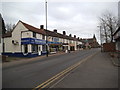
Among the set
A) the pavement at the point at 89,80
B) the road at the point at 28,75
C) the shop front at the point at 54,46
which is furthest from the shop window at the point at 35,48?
the pavement at the point at 89,80

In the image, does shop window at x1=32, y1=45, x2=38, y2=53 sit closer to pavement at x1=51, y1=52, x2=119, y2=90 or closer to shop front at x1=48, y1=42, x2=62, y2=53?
shop front at x1=48, y1=42, x2=62, y2=53

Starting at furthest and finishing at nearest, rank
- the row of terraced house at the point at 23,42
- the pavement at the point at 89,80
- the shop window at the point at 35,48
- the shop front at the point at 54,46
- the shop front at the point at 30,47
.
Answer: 1. the shop front at the point at 54,46
2. the shop window at the point at 35,48
3. the row of terraced house at the point at 23,42
4. the shop front at the point at 30,47
5. the pavement at the point at 89,80

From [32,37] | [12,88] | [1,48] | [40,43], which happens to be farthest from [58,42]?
[12,88]

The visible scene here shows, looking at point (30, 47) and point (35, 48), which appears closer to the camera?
point (30, 47)

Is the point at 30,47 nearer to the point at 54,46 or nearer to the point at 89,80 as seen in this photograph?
the point at 54,46

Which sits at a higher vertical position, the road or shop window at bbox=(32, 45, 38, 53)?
shop window at bbox=(32, 45, 38, 53)

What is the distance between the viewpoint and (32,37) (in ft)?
84.1

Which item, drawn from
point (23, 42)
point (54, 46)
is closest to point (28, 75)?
point (23, 42)

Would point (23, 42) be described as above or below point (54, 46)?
above

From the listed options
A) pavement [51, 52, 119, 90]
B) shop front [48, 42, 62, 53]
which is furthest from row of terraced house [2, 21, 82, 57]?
pavement [51, 52, 119, 90]

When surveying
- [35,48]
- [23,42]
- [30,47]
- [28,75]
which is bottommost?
[28,75]

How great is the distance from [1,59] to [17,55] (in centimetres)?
827

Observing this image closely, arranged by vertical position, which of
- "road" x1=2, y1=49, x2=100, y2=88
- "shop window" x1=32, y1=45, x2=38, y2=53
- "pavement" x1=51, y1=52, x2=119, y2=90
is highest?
"shop window" x1=32, y1=45, x2=38, y2=53

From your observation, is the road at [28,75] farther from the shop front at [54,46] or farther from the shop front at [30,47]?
the shop front at [54,46]
